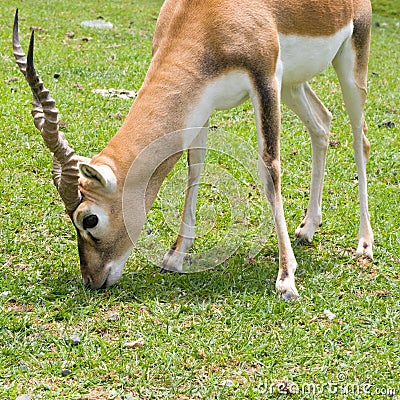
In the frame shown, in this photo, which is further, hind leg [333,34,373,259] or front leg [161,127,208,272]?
hind leg [333,34,373,259]

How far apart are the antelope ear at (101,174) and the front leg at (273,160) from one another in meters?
1.12

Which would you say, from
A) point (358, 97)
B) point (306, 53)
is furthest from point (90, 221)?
point (358, 97)

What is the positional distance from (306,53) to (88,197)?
2.00 m

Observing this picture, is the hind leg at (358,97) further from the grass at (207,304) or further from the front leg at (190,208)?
the front leg at (190,208)

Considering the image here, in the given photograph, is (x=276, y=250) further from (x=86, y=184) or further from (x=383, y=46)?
(x=383, y=46)

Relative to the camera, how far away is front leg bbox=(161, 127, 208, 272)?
5.65m

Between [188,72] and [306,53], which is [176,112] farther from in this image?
[306,53]

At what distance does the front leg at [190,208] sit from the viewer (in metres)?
5.65

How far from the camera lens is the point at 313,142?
252 inches

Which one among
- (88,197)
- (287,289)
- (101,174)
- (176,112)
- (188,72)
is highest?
(188,72)

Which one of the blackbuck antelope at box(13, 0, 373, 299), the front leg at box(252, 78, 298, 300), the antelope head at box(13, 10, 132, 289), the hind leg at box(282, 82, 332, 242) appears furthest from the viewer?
the hind leg at box(282, 82, 332, 242)

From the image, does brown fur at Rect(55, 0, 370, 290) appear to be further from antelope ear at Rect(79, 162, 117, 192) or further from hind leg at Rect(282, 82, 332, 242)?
hind leg at Rect(282, 82, 332, 242)

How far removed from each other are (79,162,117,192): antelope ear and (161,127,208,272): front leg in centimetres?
106

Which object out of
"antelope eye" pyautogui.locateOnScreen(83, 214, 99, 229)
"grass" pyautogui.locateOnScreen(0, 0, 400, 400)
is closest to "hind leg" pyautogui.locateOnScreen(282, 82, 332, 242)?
"grass" pyautogui.locateOnScreen(0, 0, 400, 400)
